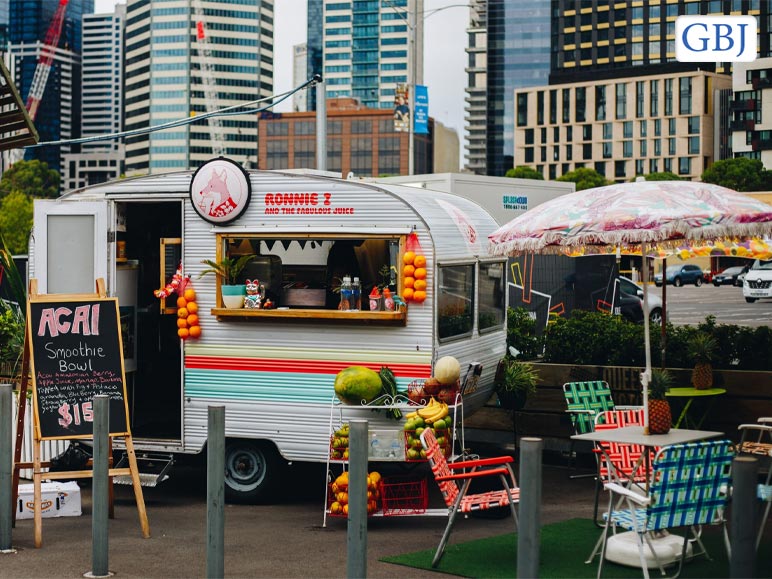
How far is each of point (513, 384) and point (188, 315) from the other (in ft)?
10.9

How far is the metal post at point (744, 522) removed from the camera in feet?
16.4

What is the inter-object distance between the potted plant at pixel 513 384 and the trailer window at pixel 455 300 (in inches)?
39.7

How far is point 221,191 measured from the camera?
10383mm

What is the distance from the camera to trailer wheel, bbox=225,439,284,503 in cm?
1033

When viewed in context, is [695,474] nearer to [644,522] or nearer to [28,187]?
[644,522]

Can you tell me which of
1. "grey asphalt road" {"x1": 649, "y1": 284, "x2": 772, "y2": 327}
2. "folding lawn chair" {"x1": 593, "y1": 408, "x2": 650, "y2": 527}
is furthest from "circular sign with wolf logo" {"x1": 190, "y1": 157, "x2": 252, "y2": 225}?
"grey asphalt road" {"x1": 649, "y1": 284, "x2": 772, "y2": 327}

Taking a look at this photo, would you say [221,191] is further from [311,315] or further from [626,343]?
[626,343]

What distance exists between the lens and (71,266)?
425 inches

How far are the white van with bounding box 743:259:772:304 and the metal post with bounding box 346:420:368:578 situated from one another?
1452 inches

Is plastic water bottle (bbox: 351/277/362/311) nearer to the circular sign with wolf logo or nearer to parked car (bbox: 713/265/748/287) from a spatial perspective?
the circular sign with wolf logo

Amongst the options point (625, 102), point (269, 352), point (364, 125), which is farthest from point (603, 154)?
point (269, 352)

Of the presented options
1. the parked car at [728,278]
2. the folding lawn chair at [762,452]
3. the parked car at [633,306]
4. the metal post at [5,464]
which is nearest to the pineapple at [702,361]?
the folding lawn chair at [762,452]

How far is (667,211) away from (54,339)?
4.98 m

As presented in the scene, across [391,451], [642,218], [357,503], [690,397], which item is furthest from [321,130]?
[357,503]
